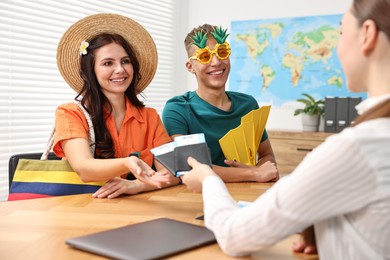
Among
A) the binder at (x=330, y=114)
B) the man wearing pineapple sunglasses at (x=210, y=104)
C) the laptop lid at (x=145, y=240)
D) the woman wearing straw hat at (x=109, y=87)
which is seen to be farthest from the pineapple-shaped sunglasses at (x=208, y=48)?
the binder at (x=330, y=114)

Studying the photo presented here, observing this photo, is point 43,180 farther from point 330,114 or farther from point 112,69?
point 330,114

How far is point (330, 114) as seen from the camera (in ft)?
13.7

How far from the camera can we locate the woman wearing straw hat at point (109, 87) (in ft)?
6.79

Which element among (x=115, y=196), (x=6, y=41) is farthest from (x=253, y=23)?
(x=115, y=196)

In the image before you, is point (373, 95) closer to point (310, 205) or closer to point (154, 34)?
point (310, 205)

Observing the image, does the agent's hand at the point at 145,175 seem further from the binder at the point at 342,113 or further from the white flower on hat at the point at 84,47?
the binder at the point at 342,113

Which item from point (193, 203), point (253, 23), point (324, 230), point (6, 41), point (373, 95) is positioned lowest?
point (193, 203)

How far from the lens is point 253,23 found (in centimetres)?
483

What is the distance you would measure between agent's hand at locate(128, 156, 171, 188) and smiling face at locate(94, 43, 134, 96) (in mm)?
620

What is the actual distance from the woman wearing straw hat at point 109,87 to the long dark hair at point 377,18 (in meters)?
1.18

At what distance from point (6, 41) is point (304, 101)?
269 centimetres

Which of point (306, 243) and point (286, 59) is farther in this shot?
point (286, 59)

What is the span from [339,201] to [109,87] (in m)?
1.52

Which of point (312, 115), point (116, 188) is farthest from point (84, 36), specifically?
point (312, 115)
